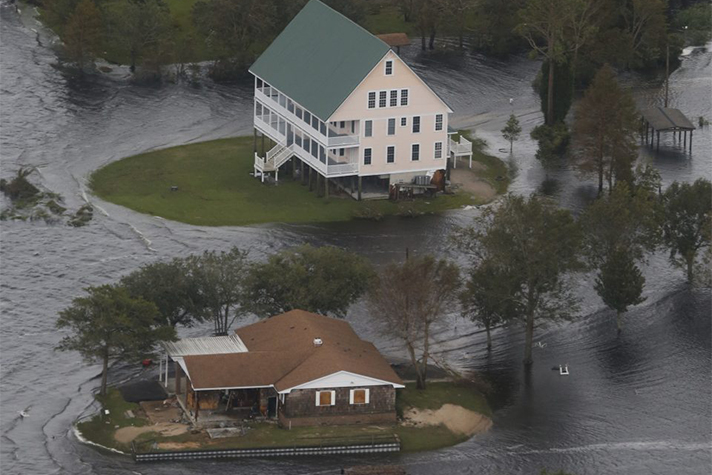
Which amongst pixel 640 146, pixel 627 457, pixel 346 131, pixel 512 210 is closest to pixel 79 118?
pixel 346 131

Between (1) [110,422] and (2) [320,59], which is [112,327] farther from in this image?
(2) [320,59]

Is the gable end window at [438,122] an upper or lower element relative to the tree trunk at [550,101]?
lower

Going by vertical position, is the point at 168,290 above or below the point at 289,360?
above

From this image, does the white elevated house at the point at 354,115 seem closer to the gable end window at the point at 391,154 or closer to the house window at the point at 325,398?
the gable end window at the point at 391,154

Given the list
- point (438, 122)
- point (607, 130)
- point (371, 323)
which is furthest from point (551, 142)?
point (371, 323)

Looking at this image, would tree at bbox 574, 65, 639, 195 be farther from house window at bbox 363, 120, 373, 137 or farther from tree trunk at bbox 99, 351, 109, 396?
tree trunk at bbox 99, 351, 109, 396

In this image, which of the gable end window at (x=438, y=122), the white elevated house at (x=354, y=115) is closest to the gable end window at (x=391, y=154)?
the white elevated house at (x=354, y=115)

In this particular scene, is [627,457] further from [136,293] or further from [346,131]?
[346,131]
